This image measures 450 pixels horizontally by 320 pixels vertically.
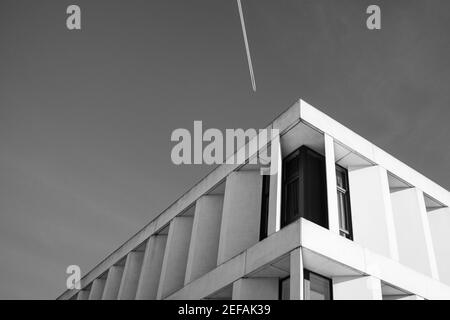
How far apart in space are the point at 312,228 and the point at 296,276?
5.05 ft

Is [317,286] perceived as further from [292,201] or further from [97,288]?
[97,288]

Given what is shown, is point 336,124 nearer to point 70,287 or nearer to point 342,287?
point 342,287

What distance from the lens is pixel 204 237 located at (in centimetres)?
1902

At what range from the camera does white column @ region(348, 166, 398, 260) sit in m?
15.6

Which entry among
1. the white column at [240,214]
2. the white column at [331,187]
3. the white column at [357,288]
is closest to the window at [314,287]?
the white column at [357,288]

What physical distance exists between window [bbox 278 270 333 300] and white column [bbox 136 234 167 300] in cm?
835

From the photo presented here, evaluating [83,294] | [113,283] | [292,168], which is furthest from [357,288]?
Answer: [83,294]

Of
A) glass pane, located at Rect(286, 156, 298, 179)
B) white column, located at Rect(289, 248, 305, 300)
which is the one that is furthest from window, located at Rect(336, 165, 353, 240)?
white column, located at Rect(289, 248, 305, 300)

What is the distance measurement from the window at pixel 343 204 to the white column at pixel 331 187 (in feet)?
4.16

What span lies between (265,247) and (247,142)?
5.13 meters

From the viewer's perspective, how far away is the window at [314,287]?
13.7 meters

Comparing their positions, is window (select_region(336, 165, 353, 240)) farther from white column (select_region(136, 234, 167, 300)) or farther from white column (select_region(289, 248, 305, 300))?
white column (select_region(136, 234, 167, 300))

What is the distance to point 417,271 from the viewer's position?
1581 centimetres
